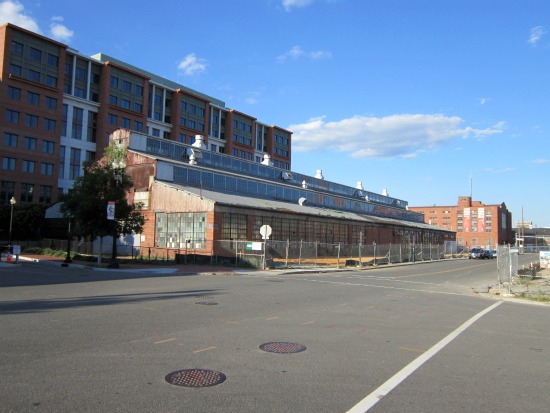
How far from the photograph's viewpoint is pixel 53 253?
128ft

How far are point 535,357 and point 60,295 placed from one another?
1252 centimetres

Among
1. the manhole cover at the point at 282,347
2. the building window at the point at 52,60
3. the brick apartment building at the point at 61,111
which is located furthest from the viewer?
the building window at the point at 52,60

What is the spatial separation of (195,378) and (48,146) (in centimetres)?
7288

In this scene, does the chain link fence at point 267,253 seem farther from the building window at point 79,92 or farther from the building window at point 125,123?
the building window at point 125,123

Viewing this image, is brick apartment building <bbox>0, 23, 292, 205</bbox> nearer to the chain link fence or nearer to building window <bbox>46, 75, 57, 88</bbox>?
building window <bbox>46, 75, 57, 88</bbox>

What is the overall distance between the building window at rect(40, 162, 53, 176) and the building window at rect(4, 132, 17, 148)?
473 cm

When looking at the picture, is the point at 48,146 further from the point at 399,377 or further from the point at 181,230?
the point at 399,377

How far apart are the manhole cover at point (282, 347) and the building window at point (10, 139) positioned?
6926 cm

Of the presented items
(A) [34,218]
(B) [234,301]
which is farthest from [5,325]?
(A) [34,218]

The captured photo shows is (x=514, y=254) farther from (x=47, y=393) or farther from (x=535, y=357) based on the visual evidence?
(x=47, y=393)

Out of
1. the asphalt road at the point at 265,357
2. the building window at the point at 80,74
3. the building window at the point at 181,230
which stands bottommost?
the asphalt road at the point at 265,357

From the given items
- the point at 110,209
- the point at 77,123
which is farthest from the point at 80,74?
the point at 110,209

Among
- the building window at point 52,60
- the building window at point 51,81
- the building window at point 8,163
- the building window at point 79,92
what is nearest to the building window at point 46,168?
the building window at point 8,163

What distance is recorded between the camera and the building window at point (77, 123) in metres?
74.6
